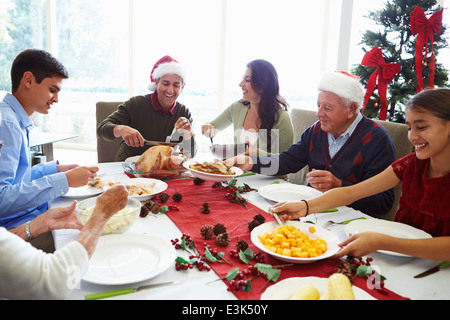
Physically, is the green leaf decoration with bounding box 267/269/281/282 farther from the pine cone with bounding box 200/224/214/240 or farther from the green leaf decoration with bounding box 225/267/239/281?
the pine cone with bounding box 200/224/214/240

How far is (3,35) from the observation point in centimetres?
603

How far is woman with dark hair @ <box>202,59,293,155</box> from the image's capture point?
2785 mm

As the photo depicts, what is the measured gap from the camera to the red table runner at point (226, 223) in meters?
0.95

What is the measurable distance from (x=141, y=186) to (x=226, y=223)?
0.55 m

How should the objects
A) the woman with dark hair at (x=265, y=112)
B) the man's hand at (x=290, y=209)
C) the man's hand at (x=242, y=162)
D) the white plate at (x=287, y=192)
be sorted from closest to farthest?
the man's hand at (x=290, y=209)
the white plate at (x=287, y=192)
the man's hand at (x=242, y=162)
the woman with dark hair at (x=265, y=112)

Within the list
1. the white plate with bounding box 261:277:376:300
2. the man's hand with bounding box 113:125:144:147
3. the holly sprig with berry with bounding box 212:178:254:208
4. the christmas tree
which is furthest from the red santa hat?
the white plate with bounding box 261:277:376:300

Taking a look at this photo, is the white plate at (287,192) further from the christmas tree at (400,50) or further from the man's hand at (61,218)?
the christmas tree at (400,50)

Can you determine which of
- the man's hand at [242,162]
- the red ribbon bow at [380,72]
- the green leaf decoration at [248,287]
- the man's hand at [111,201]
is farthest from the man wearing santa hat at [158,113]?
the green leaf decoration at [248,287]

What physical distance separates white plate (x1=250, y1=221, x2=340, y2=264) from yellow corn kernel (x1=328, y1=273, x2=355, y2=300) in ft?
0.57

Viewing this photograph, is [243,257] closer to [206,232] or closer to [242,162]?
[206,232]

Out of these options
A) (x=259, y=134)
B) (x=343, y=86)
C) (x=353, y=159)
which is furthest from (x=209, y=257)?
(x=259, y=134)

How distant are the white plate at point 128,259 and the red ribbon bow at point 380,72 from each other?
274 centimetres
